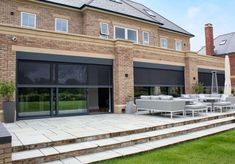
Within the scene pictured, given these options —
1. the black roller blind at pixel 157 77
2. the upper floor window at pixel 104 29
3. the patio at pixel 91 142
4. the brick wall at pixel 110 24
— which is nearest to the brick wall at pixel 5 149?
the patio at pixel 91 142

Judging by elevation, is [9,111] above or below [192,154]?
above

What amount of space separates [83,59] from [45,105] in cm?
312

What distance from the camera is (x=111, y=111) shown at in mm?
13055

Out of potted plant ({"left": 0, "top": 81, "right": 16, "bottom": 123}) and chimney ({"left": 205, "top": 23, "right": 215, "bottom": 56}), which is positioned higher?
chimney ({"left": 205, "top": 23, "right": 215, "bottom": 56})

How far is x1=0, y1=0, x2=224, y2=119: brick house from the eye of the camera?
411 inches

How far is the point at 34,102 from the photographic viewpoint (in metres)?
10.7

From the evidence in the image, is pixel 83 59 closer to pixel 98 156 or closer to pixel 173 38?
pixel 98 156

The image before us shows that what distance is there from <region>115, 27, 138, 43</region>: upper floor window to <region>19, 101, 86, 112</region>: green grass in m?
7.22

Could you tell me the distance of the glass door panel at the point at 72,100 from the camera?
37.3 feet

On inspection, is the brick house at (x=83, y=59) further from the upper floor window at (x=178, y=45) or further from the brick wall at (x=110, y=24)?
the upper floor window at (x=178, y=45)

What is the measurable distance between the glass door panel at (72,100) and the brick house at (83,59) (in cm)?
5

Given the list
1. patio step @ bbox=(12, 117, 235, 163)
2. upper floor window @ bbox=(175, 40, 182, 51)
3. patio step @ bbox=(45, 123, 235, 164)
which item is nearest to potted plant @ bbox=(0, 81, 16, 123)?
patio step @ bbox=(12, 117, 235, 163)

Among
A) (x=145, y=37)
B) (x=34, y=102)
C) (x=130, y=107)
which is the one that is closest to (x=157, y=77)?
(x=130, y=107)

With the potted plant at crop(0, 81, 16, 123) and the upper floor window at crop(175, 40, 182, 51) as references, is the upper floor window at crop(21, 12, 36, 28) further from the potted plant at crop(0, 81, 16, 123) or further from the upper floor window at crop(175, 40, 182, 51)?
the upper floor window at crop(175, 40, 182, 51)
